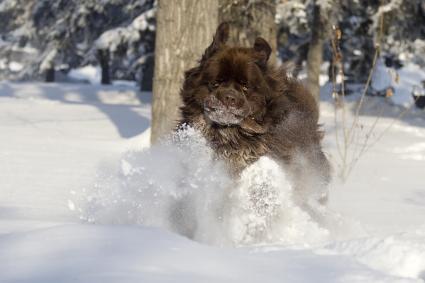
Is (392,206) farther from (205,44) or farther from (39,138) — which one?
(39,138)

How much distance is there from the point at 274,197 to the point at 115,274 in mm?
2606

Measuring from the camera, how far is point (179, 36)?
347 inches

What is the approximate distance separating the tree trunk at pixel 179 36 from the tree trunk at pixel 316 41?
10.6 m

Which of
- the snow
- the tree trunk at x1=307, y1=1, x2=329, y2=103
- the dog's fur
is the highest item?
the dog's fur

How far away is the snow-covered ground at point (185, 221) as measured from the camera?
2.86 metres

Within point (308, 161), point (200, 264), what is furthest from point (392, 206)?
point (200, 264)

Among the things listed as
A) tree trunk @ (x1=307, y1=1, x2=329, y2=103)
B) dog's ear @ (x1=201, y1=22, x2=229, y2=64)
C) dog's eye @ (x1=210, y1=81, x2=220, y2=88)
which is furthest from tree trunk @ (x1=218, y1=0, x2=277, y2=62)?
dog's eye @ (x1=210, y1=81, x2=220, y2=88)

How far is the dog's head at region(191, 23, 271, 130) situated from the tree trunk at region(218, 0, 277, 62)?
8018mm

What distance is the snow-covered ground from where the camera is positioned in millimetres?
2855

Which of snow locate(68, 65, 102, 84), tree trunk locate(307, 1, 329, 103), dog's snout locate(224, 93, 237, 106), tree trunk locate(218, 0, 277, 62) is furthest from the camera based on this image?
snow locate(68, 65, 102, 84)

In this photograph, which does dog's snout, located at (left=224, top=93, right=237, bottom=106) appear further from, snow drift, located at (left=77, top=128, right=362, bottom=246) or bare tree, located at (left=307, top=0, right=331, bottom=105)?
bare tree, located at (left=307, top=0, right=331, bottom=105)

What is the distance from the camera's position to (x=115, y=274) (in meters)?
2.61

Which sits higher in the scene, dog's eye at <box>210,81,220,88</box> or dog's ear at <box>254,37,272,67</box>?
dog's ear at <box>254,37,272,67</box>

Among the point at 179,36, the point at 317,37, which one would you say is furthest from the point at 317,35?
the point at 179,36
